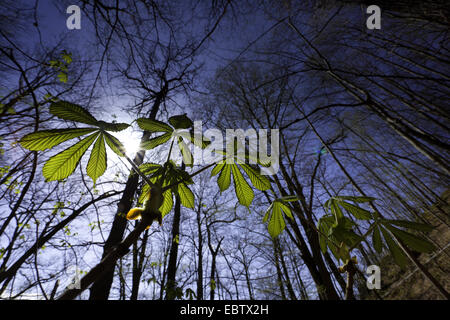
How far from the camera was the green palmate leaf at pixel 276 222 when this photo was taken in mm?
677

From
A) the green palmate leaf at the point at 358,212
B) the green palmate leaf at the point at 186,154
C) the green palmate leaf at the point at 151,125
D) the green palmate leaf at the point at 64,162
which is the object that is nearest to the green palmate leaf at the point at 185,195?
the green palmate leaf at the point at 186,154

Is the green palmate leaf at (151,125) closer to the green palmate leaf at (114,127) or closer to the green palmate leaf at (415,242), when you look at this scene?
the green palmate leaf at (114,127)

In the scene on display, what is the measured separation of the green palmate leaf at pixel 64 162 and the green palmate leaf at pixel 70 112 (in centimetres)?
10

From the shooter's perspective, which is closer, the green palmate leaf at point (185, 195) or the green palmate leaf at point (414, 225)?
the green palmate leaf at point (414, 225)

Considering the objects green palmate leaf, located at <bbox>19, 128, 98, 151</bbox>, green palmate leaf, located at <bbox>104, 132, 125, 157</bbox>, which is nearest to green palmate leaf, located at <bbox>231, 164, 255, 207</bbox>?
Result: green palmate leaf, located at <bbox>104, 132, 125, 157</bbox>

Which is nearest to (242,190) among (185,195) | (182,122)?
(185,195)

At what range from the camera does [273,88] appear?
12.9ft

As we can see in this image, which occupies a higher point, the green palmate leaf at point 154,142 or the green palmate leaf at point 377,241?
the green palmate leaf at point 154,142

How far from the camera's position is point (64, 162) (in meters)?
0.53

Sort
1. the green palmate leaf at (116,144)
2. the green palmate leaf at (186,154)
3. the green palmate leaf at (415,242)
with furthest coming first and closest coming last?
the green palmate leaf at (186,154)
the green palmate leaf at (415,242)
the green palmate leaf at (116,144)

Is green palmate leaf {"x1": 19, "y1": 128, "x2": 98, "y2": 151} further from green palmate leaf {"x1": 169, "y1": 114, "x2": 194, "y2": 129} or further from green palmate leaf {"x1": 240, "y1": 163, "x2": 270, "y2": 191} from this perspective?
green palmate leaf {"x1": 240, "y1": 163, "x2": 270, "y2": 191}
